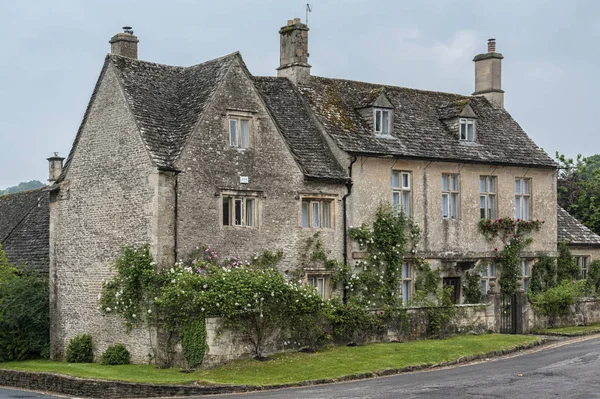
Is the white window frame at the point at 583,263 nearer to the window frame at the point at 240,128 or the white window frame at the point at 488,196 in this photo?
the white window frame at the point at 488,196

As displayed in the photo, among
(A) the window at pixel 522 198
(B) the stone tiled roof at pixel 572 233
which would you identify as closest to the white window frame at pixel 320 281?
(A) the window at pixel 522 198

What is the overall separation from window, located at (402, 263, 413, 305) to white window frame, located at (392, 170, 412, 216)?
203 cm

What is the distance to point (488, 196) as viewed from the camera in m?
42.5

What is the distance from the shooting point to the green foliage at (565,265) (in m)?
44.9

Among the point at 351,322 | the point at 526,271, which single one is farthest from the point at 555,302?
the point at 351,322

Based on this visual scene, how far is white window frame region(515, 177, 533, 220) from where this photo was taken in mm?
43531

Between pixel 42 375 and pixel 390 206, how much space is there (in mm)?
14254

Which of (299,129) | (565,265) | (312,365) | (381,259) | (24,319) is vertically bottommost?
(312,365)

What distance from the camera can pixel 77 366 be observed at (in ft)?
109

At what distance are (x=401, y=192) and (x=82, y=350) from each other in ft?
43.0

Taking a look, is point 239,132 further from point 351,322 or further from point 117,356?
point 117,356

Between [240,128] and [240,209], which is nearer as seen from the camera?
[240,209]

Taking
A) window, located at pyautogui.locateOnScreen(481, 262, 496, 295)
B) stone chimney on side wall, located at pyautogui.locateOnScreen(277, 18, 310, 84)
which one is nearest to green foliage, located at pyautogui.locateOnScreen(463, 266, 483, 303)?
window, located at pyautogui.locateOnScreen(481, 262, 496, 295)

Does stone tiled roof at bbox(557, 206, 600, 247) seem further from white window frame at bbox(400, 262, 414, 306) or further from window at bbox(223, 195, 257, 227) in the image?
window at bbox(223, 195, 257, 227)
